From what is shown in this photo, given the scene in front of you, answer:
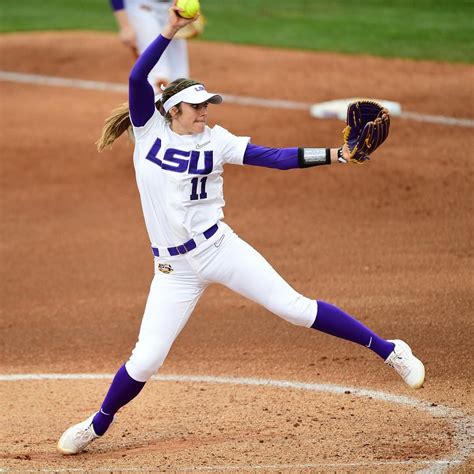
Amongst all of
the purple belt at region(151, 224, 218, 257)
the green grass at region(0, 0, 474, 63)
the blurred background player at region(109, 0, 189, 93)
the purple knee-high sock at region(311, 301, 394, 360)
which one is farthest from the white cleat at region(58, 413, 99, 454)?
the green grass at region(0, 0, 474, 63)

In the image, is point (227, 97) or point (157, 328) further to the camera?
point (227, 97)

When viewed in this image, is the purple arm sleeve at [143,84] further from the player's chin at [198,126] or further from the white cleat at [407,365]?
the white cleat at [407,365]

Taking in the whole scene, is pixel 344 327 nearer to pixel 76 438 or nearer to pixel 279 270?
pixel 76 438

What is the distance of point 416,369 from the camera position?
571 cm

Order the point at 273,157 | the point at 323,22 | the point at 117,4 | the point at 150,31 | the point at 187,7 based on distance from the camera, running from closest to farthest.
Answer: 1. the point at 187,7
2. the point at 273,157
3. the point at 117,4
4. the point at 150,31
5. the point at 323,22

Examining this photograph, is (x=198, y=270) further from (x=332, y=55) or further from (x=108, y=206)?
(x=332, y=55)

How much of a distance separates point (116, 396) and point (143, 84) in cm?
168

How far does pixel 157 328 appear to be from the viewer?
5.53 metres

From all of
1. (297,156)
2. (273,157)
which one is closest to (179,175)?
(273,157)

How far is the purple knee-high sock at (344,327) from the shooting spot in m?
5.64

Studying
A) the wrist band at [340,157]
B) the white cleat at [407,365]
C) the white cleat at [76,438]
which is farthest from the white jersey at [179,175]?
the white cleat at [407,365]

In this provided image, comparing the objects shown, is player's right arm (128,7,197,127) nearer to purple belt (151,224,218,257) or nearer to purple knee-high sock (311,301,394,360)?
purple belt (151,224,218,257)

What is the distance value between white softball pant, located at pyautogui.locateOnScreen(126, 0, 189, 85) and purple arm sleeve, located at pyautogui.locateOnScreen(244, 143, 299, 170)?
16.8ft

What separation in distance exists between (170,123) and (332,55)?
9.62 metres
